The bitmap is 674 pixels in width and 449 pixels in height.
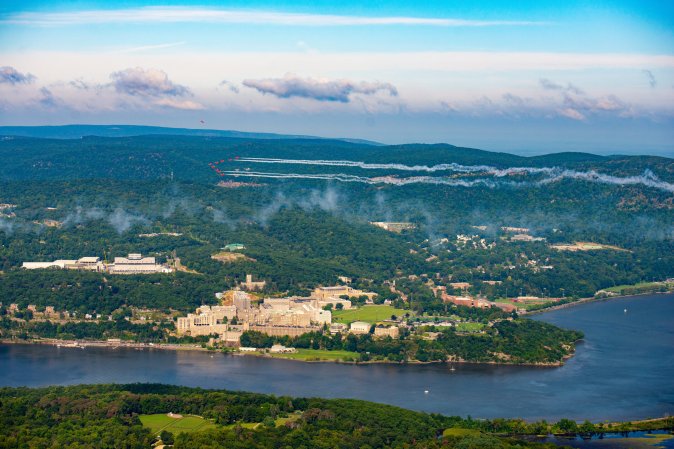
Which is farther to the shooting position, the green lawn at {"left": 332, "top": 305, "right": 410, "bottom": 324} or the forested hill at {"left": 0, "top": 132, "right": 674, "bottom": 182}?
the forested hill at {"left": 0, "top": 132, "right": 674, "bottom": 182}

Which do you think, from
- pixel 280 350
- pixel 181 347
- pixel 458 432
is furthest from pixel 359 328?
pixel 458 432

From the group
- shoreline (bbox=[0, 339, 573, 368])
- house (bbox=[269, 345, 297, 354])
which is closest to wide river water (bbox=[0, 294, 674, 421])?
shoreline (bbox=[0, 339, 573, 368])

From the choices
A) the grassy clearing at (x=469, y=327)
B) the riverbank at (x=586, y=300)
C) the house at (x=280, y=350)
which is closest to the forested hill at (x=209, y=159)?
the riverbank at (x=586, y=300)

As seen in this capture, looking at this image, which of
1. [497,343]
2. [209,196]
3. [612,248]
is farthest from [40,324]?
[612,248]

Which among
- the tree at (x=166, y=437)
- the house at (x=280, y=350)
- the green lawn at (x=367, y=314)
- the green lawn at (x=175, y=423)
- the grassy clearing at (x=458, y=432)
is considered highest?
the grassy clearing at (x=458, y=432)

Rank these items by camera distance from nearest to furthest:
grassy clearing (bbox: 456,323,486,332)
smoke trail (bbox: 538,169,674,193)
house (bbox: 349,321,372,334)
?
house (bbox: 349,321,372,334) → grassy clearing (bbox: 456,323,486,332) → smoke trail (bbox: 538,169,674,193)

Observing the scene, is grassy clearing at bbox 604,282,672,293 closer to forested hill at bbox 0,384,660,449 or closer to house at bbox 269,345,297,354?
house at bbox 269,345,297,354

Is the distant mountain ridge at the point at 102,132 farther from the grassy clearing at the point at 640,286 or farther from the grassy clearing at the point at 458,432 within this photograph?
the grassy clearing at the point at 458,432

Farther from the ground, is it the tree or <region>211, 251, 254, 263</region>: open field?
<region>211, 251, 254, 263</region>: open field

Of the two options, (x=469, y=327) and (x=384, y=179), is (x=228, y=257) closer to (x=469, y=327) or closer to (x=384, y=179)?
(x=469, y=327)
